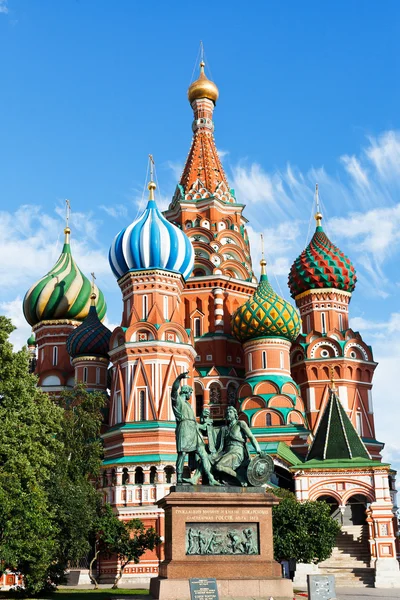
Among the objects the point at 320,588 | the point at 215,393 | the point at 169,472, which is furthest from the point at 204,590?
the point at 215,393

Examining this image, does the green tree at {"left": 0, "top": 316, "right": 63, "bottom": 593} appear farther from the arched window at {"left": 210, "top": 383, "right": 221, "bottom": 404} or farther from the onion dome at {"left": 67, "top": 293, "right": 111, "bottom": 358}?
the arched window at {"left": 210, "top": 383, "right": 221, "bottom": 404}

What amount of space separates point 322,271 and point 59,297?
14227 millimetres

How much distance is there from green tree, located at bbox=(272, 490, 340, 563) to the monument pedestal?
765 centimetres

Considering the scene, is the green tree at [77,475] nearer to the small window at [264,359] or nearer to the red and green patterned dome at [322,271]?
the small window at [264,359]

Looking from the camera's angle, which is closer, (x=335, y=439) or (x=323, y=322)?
(x=335, y=439)

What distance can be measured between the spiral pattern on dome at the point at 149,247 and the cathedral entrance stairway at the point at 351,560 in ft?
46.4

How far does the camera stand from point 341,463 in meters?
29.4

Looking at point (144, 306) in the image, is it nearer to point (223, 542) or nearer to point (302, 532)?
point (302, 532)

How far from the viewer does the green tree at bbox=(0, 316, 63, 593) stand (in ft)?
65.1

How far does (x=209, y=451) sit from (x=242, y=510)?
1519 mm

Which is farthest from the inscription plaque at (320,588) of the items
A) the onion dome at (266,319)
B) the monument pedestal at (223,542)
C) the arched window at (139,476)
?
the onion dome at (266,319)

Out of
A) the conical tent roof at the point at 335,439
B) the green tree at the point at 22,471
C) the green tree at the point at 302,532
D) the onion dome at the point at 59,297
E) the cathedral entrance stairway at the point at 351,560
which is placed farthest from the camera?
the onion dome at the point at 59,297

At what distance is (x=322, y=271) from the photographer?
41.3 meters

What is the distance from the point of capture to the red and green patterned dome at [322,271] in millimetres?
41344
